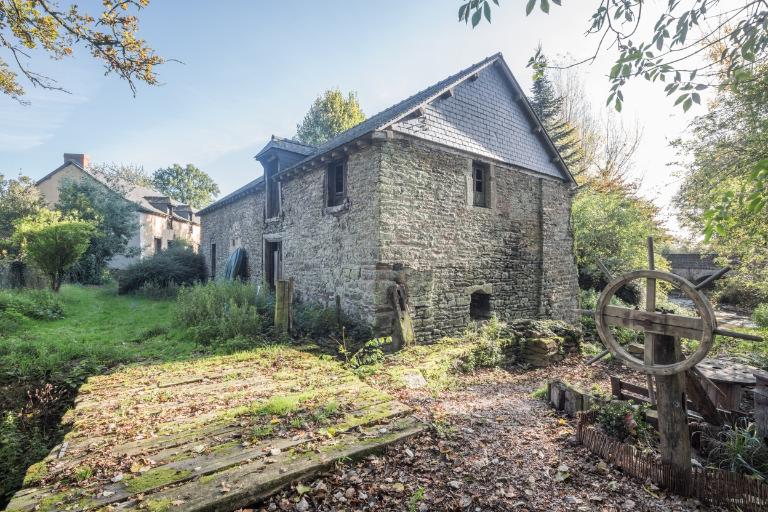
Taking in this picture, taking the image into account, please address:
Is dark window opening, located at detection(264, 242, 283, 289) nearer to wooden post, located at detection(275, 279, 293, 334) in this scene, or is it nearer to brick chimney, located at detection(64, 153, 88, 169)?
wooden post, located at detection(275, 279, 293, 334)

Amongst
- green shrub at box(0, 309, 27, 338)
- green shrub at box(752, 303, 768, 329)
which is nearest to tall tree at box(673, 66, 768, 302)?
green shrub at box(752, 303, 768, 329)

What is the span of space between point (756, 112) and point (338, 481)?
43.9 feet

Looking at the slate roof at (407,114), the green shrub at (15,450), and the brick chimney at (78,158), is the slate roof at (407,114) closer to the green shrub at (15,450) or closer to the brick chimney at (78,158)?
the green shrub at (15,450)

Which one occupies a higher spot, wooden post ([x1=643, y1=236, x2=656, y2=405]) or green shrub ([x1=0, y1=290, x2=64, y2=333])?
wooden post ([x1=643, y1=236, x2=656, y2=405])

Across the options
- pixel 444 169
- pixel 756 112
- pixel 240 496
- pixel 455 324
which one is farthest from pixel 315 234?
pixel 756 112

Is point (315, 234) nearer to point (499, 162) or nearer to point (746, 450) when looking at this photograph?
point (499, 162)

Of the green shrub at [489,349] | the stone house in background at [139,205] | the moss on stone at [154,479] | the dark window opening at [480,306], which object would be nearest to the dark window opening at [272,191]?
the dark window opening at [480,306]

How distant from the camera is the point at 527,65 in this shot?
3709mm

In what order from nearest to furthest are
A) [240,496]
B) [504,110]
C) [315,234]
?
1. [240,496]
2. [315,234]
3. [504,110]

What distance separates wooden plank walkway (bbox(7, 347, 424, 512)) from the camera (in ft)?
8.91

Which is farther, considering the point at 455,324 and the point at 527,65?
the point at 455,324

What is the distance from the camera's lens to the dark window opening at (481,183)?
9.58 meters

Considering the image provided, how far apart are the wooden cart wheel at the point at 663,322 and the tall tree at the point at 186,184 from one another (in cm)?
4932

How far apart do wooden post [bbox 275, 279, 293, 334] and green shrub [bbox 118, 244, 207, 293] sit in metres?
8.90
